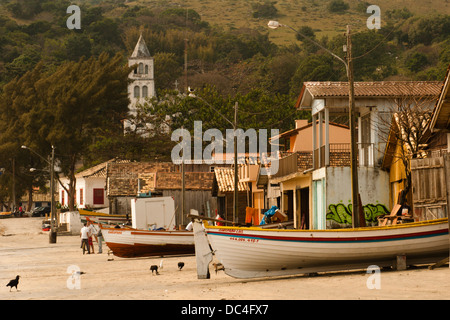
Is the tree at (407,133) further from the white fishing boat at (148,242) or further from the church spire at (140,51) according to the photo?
the church spire at (140,51)

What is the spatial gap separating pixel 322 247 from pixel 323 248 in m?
0.04

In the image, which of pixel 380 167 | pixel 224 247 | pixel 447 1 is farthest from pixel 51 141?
pixel 447 1

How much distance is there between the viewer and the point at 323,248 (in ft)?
57.6

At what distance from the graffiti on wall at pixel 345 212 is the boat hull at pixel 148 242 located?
5.98 metres

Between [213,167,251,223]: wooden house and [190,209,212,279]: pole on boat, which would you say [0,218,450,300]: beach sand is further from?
[213,167,251,223]: wooden house

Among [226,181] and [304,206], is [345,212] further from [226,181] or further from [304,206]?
[226,181]

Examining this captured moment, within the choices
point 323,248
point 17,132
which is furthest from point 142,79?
point 323,248

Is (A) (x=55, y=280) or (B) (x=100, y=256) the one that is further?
(B) (x=100, y=256)

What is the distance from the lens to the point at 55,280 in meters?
21.7

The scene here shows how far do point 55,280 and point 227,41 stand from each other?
124 meters

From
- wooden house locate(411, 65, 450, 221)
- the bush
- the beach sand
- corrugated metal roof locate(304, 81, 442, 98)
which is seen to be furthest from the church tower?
wooden house locate(411, 65, 450, 221)

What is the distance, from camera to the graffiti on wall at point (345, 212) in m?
27.0

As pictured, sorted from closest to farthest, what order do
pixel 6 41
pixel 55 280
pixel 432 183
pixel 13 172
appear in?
pixel 432 183 → pixel 55 280 → pixel 13 172 → pixel 6 41
